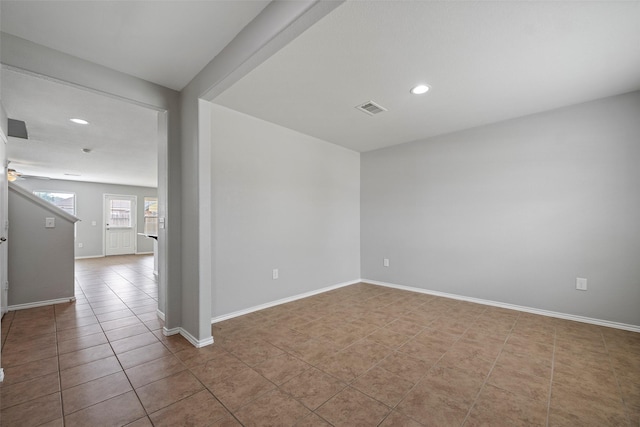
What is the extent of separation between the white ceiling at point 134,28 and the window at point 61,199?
8612 mm

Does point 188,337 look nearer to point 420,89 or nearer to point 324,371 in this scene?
Answer: point 324,371

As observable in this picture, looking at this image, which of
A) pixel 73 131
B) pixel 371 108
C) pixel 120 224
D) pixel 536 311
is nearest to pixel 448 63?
pixel 371 108

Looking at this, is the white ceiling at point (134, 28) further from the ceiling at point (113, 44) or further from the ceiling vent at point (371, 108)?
the ceiling vent at point (371, 108)

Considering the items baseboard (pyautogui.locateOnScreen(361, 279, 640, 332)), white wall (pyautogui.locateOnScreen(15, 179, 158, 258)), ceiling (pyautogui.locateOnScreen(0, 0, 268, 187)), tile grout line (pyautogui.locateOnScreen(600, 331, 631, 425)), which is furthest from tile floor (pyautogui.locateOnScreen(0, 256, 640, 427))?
white wall (pyautogui.locateOnScreen(15, 179, 158, 258))

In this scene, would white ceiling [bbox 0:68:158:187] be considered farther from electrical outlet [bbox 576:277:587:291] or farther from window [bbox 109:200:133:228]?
electrical outlet [bbox 576:277:587:291]

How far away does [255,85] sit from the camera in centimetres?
258

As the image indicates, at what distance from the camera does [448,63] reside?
222cm

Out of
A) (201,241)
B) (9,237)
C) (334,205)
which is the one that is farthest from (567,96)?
(9,237)

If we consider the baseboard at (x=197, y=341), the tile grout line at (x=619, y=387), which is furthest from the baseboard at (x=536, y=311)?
the baseboard at (x=197, y=341)

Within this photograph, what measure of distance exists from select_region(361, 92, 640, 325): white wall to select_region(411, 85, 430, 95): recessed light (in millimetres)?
1518

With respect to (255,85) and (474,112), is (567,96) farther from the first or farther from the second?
(255,85)

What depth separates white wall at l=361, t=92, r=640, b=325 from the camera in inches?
110

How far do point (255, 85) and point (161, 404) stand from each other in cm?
265

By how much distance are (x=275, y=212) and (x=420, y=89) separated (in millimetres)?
2270
